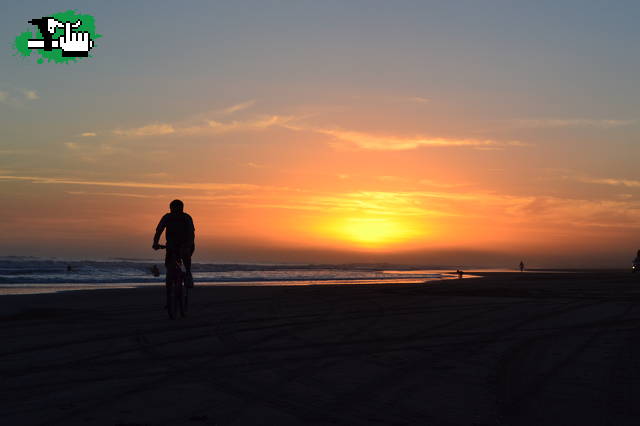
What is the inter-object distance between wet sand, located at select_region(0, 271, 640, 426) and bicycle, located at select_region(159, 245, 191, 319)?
50cm

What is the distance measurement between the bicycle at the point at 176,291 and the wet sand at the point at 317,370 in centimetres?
50

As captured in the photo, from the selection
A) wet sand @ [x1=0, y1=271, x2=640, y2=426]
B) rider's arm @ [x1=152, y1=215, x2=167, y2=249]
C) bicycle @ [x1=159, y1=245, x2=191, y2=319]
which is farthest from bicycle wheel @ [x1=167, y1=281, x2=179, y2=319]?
rider's arm @ [x1=152, y1=215, x2=167, y2=249]

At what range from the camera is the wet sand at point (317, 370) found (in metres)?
4.91

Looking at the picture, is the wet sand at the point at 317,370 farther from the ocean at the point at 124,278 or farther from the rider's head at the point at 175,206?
the ocean at the point at 124,278

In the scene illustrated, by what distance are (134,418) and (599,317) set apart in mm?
11121

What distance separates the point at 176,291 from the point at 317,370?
6779mm

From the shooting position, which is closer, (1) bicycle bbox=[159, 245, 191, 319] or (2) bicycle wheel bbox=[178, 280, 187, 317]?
(1) bicycle bbox=[159, 245, 191, 319]

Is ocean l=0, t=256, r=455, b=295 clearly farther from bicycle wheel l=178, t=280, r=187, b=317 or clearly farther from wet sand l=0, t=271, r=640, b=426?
wet sand l=0, t=271, r=640, b=426

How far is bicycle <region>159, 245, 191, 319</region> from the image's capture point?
497 inches

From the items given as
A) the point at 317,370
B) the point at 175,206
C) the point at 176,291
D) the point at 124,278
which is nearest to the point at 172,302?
the point at 176,291

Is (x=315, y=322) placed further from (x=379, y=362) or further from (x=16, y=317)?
(x=16, y=317)

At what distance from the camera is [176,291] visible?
1295 centimetres

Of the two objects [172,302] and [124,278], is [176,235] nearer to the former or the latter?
[172,302]

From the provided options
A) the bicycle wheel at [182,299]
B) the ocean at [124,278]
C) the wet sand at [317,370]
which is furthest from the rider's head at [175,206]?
the ocean at [124,278]
